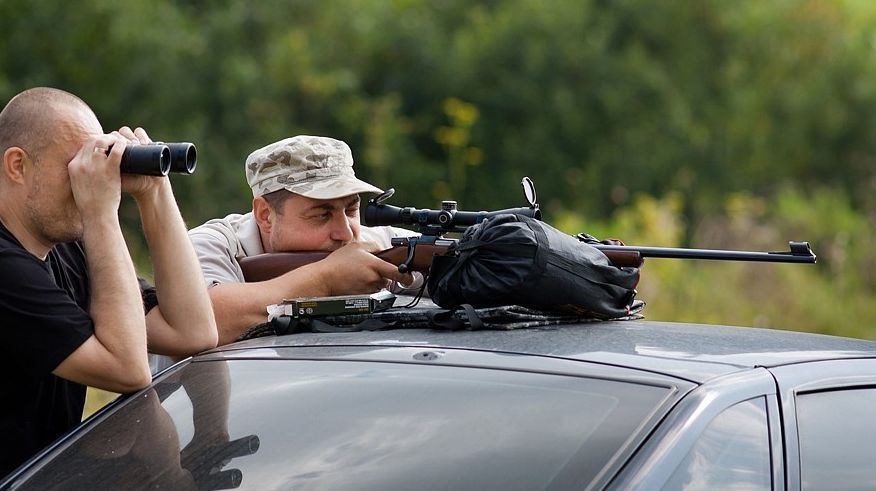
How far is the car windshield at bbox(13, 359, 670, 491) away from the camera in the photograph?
8.91 feet

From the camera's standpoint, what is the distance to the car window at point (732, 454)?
268 cm

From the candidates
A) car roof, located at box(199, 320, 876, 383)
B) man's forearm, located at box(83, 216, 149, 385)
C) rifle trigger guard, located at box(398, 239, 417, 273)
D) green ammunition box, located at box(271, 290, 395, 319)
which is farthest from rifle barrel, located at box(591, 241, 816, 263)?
man's forearm, located at box(83, 216, 149, 385)

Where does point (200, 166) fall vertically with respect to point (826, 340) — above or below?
above

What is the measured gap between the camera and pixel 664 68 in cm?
1877

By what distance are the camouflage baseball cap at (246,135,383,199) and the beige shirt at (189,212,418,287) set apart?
5.3 inches

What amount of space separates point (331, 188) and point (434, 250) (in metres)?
0.54

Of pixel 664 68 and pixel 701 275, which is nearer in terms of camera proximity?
pixel 701 275

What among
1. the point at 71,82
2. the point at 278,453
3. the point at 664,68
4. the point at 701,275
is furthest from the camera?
the point at 664,68

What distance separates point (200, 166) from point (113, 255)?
12.2m

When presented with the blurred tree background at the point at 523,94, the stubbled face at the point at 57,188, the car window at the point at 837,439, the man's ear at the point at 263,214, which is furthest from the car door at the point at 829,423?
the blurred tree background at the point at 523,94

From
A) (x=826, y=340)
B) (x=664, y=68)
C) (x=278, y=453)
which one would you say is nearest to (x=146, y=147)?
(x=278, y=453)

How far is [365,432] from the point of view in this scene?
2887 mm

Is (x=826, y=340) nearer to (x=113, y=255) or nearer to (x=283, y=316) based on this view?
(x=283, y=316)

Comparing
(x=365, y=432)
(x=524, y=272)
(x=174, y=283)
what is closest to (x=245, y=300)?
(x=174, y=283)
